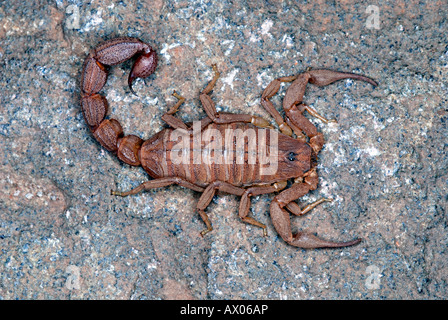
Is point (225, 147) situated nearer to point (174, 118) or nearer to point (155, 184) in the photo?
point (174, 118)

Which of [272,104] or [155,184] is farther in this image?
[272,104]

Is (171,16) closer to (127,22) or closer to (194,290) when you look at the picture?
(127,22)

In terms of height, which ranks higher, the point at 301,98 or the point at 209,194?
the point at 301,98

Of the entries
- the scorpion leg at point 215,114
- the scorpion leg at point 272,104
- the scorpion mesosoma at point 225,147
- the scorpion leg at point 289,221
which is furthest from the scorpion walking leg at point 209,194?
the scorpion leg at point 272,104

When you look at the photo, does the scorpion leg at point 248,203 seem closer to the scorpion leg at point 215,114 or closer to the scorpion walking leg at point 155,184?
the scorpion walking leg at point 155,184

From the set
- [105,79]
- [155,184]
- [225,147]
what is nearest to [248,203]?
[225,147]

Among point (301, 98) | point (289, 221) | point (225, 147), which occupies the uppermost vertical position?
point (301, 98)

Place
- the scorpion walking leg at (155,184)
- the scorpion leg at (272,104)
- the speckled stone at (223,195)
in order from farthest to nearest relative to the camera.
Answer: the scorpion leg at (272,104), the scorpion walking leg at (155,184), the speckled stone at (223,195)
